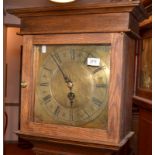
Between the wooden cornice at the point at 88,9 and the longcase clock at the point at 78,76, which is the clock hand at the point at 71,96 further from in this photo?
the wooden cornice at the point at 88,9

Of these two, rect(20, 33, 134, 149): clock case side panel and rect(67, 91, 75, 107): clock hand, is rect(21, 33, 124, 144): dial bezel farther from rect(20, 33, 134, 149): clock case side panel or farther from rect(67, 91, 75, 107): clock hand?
rect(67, 91, 75, 107): clock hand

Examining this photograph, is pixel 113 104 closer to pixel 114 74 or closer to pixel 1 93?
pixel 114 74

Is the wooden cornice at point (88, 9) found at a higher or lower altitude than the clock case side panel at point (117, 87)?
higher

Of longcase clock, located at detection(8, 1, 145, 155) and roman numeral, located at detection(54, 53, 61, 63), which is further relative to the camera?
roman numeral, located at detection(54, 53, 61, 63)

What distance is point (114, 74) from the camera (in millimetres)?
962

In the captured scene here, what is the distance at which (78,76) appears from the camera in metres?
1.03

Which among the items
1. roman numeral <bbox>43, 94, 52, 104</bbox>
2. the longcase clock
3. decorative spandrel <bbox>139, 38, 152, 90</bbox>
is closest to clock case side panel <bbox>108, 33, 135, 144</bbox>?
the longcase clock

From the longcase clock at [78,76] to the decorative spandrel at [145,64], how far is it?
0.68 m

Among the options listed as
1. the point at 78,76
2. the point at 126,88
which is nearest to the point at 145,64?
the point at 126,88

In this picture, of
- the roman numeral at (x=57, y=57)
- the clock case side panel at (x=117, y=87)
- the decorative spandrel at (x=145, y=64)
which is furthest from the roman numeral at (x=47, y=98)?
the decorative spandrel at (x=145, y=64)

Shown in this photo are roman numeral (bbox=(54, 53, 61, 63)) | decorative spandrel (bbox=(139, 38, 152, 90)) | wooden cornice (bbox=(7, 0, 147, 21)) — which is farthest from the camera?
decorative spandrel (bbox=(139, 38, 152, 90))

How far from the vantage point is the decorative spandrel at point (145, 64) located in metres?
1.76

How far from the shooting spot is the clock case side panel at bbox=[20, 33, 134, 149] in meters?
0.96

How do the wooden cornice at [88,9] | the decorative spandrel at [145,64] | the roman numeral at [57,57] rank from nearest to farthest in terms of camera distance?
the wooden cornice at [88,9] < the roman numeral at [57,57] < the decorative spandrel at [145,64]
